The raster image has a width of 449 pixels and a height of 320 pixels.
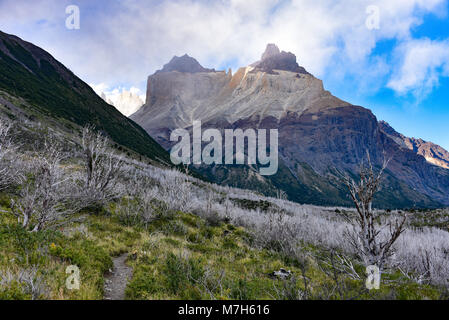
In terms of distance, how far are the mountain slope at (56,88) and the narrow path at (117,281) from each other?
8093 cm

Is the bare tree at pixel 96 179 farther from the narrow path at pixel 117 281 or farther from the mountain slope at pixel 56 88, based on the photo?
the mountain slope at pixel 56 88

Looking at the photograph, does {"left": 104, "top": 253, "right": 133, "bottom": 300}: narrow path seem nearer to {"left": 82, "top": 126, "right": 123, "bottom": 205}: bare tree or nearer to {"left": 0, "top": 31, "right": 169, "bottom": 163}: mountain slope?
{"left": 82, "top": 126, "right": 123, "bottom": 205}: bare tree

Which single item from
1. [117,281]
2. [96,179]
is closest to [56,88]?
[96,179]

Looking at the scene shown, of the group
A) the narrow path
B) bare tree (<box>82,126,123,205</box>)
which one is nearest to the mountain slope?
bare tree (<box>82,126,123,205</box>)

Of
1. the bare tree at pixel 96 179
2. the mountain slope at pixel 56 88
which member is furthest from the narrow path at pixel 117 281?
the mountain slope at pixel 56 88

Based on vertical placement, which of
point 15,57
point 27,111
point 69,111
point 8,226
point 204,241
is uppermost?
point 15,57

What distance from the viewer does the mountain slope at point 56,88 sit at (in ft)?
256

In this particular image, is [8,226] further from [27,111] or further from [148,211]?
[27,111]

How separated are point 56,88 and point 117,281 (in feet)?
402

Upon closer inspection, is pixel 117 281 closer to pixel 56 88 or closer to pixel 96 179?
pixel 96 179

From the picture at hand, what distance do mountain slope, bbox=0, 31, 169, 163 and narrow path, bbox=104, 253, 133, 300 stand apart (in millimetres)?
80929
